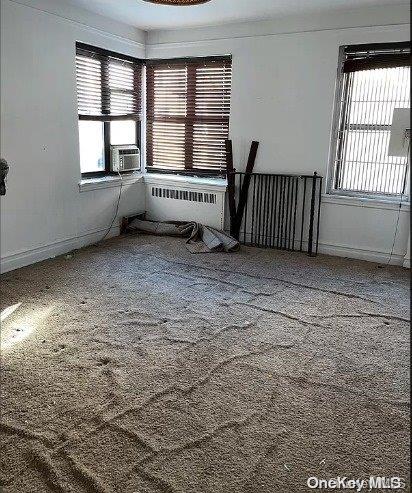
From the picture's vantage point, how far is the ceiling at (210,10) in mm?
4191

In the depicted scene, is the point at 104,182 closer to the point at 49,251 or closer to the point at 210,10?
the point at 49,251

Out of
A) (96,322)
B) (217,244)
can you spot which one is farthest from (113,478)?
(217,244)

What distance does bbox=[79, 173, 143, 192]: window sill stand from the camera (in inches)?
194

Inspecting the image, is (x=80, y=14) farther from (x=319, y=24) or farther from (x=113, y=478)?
(x=113, y=478)

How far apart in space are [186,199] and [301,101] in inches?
74.0

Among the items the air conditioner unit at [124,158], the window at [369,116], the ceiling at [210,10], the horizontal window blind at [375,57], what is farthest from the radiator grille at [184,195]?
the horizontal window blind at [375,57]

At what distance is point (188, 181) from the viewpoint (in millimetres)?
5645

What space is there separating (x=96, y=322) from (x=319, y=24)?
12.4ft

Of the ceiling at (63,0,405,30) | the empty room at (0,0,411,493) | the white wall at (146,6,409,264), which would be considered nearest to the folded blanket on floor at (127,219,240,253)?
the empty room at (0,0,411,493)

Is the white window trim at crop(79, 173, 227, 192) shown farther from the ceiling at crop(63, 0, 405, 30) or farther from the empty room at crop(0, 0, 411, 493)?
the ceiling at crop(63, 0, 405, 30)

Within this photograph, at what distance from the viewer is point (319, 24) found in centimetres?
457
